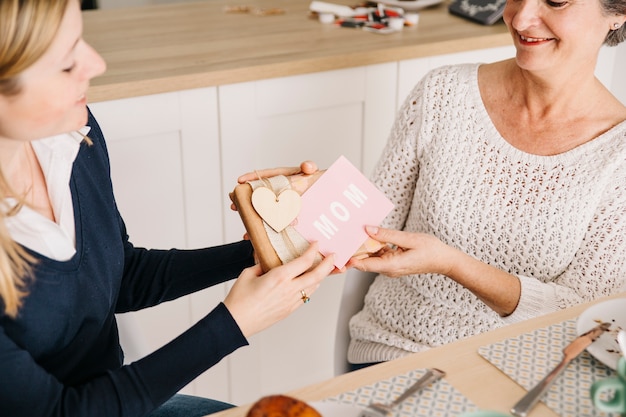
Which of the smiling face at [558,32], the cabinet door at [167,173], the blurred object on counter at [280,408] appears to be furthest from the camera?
the cabinet door at [167,173]

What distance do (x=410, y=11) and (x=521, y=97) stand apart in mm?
950

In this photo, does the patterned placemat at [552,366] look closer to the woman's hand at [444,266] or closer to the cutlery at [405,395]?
the cutlery at [405,395]

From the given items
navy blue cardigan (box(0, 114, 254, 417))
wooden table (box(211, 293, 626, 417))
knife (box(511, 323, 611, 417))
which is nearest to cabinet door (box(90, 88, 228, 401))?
navy blue cardigan (box(0, 114, 254, 417))

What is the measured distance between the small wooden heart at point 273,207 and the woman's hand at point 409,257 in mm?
175

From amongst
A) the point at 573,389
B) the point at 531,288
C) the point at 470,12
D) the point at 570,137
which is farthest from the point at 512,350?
the point at 470,12

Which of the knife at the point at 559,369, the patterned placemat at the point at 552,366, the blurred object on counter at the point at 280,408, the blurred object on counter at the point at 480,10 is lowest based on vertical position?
the patterned placemat at the point at 552,366

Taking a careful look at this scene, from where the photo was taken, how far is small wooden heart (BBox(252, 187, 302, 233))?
1134 millimetres

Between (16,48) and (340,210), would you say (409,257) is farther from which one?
(16,48)

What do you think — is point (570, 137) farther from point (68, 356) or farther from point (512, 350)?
point (68, 356)

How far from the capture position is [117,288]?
1214 millimetres

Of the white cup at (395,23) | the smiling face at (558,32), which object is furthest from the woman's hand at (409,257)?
the white cup at (395,23)

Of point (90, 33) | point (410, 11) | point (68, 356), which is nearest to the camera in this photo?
point (68, 356)

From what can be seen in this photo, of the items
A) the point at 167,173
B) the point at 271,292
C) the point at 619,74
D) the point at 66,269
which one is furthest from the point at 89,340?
the point at 619,74

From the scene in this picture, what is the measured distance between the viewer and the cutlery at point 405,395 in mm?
881
